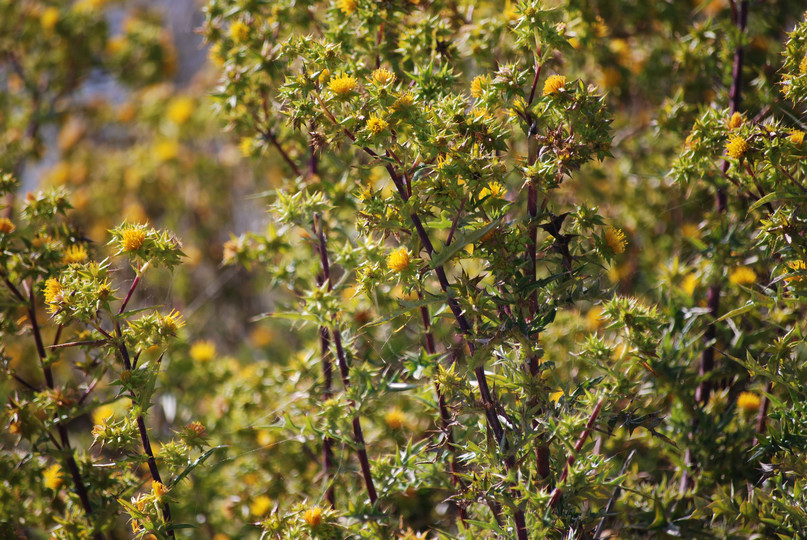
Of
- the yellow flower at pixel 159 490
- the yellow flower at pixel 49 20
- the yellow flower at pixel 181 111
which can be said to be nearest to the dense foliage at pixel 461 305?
the yellow flower at pixel 159 490

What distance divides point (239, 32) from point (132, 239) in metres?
0.82

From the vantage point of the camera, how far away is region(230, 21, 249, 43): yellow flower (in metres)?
1.89

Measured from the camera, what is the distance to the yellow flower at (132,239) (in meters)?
1.42

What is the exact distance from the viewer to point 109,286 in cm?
144

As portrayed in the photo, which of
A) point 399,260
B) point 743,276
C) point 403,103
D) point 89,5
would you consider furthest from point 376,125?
point 89,5

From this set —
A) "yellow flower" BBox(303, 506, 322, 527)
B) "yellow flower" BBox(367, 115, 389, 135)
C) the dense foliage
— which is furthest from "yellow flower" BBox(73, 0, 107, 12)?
"yellow flower" BBox(303, 506, 322, 527)

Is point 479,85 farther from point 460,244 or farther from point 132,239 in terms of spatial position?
point 132,239

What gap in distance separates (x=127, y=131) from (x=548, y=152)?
4.00m

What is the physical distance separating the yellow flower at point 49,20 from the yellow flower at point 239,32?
6.91 ft

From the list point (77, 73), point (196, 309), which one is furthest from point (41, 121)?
point (196, 309)

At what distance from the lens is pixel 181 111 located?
376 centimetres

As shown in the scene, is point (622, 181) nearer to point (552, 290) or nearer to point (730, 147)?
point (730, 147)

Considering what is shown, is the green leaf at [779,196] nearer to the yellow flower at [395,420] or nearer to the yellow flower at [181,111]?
the yellow flower at [395,420]

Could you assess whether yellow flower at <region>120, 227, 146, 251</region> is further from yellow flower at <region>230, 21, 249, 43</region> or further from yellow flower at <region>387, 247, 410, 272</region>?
yellow flower at <region>230, 21, 249, 43</region>
